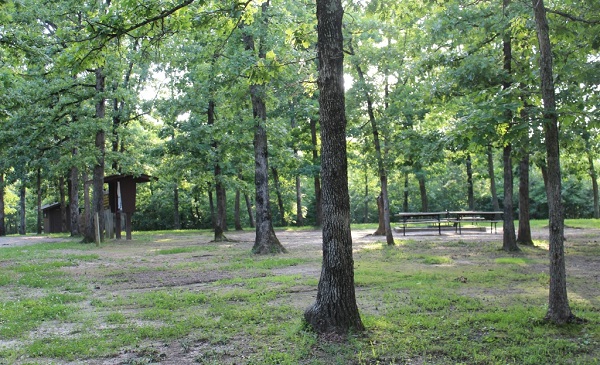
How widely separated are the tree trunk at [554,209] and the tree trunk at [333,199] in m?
2.19

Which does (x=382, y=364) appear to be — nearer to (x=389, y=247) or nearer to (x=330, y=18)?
(x=330, y=18)

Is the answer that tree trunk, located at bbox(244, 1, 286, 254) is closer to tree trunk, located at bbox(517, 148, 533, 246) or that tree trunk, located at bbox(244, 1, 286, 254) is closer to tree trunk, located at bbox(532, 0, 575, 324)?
tree trunk, located at bbox(517, 148, 533, 246)

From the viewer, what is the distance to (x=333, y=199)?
5.70 meters

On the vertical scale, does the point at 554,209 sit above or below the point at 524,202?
above

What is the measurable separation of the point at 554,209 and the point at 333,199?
8.02 feet

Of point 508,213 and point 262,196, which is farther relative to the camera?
point 262,196

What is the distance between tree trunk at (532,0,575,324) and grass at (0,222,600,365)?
0.21 metres

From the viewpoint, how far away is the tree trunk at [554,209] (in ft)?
18.4

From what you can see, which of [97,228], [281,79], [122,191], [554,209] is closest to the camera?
[554,209]

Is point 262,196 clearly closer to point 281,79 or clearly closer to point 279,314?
point 281,79

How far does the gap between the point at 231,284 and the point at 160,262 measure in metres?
4.70

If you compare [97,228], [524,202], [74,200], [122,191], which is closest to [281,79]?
[524,202]

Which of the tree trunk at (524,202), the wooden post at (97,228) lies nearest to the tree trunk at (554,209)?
the tree trunk at (524,202)

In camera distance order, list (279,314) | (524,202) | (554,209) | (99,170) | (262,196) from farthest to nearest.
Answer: (99,170) < (262,196) < (524,202) < (279,314) < (554,209)
